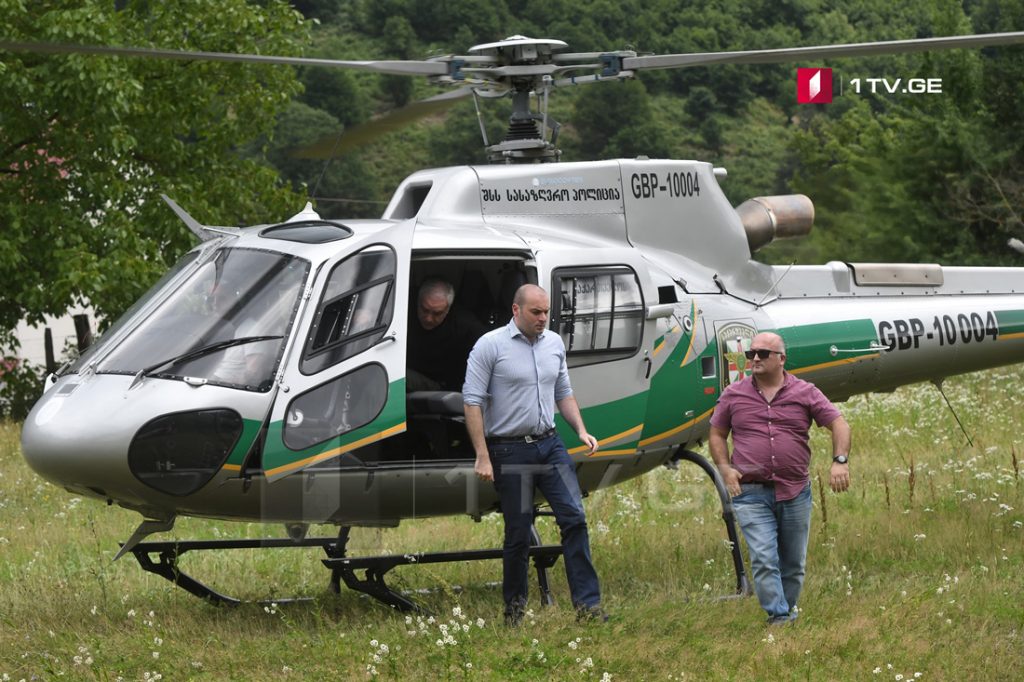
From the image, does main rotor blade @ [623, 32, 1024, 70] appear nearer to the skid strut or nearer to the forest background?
the forest background

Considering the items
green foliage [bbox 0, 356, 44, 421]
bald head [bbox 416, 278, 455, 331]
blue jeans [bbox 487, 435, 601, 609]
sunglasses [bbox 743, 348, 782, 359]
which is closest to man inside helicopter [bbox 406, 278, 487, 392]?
bald head [bbox 416, 278, 455, 331]

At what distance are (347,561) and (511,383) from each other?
1.33m

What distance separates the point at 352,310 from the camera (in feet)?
22.9

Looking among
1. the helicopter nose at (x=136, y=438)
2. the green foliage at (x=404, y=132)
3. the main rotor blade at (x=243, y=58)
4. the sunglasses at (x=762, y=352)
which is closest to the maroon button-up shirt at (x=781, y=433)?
the sunglasses at (x=762, y=352)

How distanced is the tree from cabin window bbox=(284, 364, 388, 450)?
11.0m

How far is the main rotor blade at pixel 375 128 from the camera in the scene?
28.2 ft

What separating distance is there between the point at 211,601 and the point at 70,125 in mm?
12700

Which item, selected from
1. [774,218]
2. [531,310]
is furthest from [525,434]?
[774,218]

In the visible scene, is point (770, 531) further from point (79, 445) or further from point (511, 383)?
point (79, 445)

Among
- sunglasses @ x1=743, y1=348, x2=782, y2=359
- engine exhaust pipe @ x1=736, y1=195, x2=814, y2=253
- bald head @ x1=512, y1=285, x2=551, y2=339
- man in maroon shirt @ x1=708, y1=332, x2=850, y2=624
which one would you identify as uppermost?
engine exhaust pipe @ x1=736, y1=195, x2=814, y2=253

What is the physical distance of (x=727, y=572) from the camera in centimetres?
871

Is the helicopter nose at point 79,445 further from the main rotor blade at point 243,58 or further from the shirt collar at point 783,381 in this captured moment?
the shirt collar at point 783,381

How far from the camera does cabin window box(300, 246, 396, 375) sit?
6.84m

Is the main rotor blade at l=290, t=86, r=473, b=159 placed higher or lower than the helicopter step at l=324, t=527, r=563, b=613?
higher
